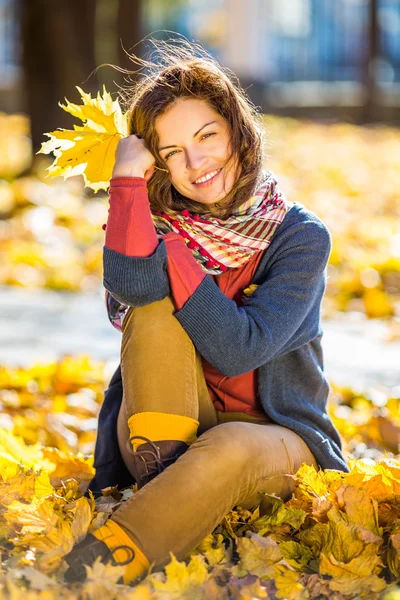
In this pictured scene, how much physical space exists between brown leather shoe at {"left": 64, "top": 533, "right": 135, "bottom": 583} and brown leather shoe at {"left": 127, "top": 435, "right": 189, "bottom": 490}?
259 mm

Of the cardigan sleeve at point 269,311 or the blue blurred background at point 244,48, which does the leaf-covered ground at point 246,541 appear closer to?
the cardigan sleeve at point 269,311

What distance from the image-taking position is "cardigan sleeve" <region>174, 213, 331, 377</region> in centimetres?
208

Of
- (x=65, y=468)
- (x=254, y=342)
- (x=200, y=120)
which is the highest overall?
(x=200, y=120)

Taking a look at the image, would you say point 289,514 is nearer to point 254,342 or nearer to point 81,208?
point 254,342

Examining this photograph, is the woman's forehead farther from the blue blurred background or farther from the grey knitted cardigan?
the blue blurred background

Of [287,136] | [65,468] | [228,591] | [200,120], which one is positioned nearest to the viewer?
[228,591]

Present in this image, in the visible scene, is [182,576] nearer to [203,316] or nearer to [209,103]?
[203,316]

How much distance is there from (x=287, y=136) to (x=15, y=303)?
883cm

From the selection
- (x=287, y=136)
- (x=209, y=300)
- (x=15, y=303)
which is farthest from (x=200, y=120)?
(x=287, y=136)

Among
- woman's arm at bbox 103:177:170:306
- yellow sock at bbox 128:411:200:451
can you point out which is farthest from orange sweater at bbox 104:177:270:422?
yellow sock at bbox 128:411:200:451

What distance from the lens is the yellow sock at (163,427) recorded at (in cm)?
205

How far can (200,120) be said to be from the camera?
2.23 metres

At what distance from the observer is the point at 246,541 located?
1.98 metres

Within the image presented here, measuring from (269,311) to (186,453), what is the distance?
391mm
